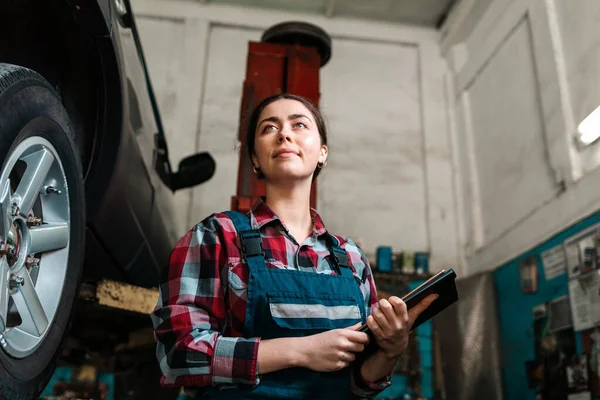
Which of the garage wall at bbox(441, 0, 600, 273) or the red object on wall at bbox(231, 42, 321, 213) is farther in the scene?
the garage wall at bbox(441, 0, 600, 273)

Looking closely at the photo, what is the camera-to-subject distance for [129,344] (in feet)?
9.48

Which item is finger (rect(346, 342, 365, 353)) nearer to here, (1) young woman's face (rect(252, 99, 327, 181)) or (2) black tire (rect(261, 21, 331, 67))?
(1) young woman's face (rect(252, 99, 327, 181))

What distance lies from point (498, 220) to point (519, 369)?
3.89 ft

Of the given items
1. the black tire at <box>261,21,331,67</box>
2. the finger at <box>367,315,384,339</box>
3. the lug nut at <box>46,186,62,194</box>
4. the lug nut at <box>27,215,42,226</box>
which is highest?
the black tire at <box>261,21,331,67</box>

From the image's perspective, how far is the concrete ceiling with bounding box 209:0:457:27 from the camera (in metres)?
5.55

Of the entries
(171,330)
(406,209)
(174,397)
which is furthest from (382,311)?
(406,209)

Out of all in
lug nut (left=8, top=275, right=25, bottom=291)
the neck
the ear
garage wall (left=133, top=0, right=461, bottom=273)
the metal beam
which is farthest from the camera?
the metal beam

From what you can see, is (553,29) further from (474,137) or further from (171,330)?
(171,330)

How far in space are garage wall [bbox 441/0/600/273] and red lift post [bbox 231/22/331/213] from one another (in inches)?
62.3

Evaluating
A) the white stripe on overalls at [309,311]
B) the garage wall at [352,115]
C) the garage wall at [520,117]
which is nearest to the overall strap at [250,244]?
the white stripe on overalls at [309,311]

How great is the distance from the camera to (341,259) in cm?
139

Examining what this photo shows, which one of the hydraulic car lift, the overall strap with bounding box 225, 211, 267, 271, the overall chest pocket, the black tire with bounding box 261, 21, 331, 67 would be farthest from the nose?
the black tire with bounding box 261, 21, 331, 67

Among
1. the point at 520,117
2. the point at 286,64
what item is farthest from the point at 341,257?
the point at 520,117

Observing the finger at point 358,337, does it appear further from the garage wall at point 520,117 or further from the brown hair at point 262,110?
the garage wall at point 520,117
